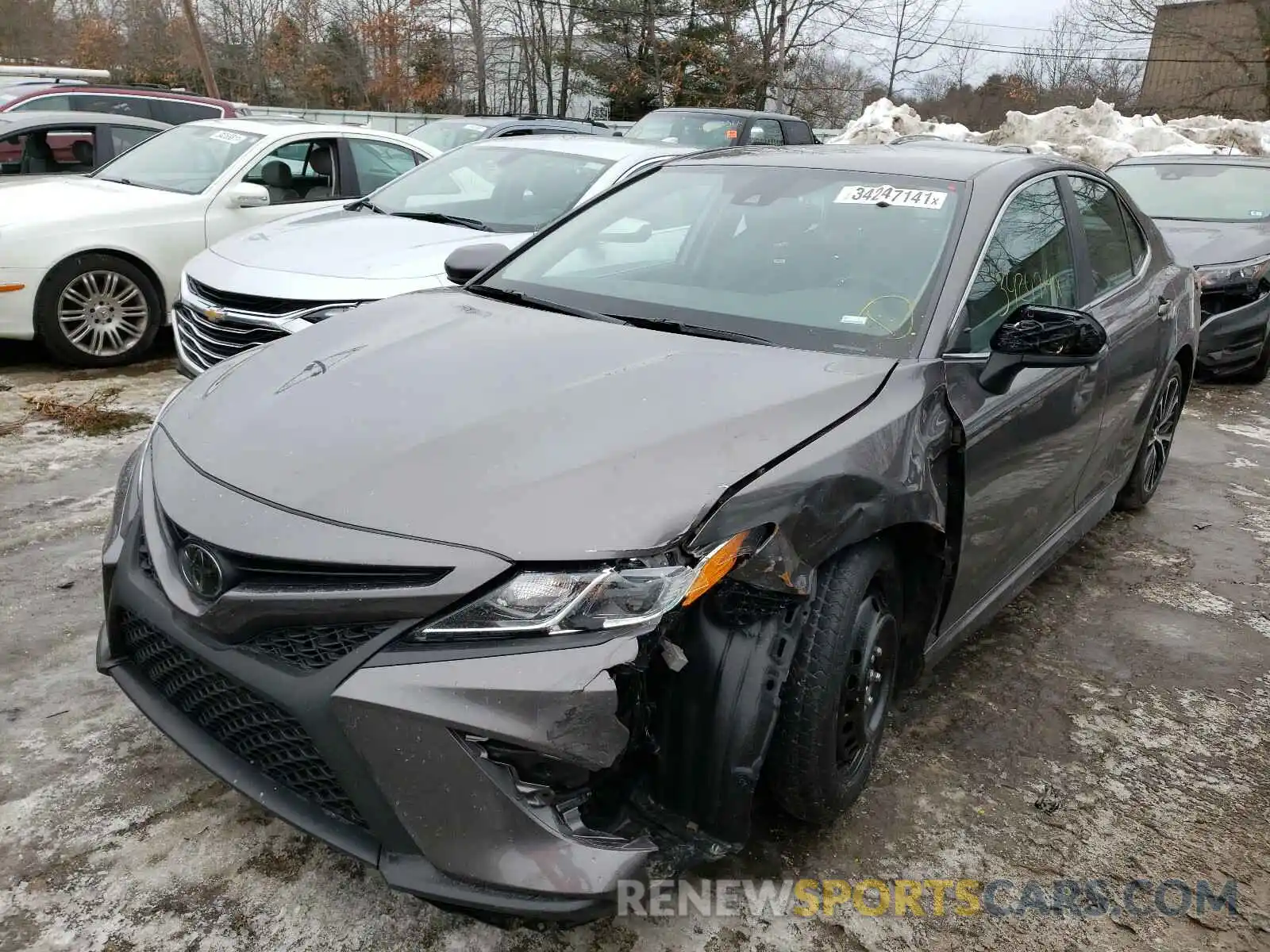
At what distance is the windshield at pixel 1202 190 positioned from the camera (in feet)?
27.5

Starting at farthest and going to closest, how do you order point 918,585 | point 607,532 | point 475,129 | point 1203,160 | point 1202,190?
point 475,129, point 1203,160, point 1202,190, point 918,585, point 607,532

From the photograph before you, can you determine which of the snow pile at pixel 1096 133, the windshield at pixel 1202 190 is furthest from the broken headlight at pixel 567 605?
the snow pile at pixel 1096 133

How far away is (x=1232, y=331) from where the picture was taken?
754 cm

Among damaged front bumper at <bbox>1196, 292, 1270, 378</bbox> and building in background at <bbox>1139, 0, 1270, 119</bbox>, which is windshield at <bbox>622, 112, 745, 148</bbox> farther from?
building in background at <bbox>1139, 0, 1270, 119</bbox>

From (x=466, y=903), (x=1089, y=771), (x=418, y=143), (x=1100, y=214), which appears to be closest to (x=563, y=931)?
(x=466, y=903)

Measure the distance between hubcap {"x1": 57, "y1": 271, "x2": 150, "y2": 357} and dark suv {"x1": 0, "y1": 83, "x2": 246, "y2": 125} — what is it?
13.7 feet

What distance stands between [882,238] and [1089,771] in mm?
1653

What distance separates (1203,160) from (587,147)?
6.09m

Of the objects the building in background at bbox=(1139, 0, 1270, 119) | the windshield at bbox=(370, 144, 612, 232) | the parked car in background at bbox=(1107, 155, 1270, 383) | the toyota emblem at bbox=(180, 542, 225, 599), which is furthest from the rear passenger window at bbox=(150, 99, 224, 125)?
the building in background at bbox=(1139, 0, 1270, 119)

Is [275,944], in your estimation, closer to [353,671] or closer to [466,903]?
[466,903]

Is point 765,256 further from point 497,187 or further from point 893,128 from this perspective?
point 893,128

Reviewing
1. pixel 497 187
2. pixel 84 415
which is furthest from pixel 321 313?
pixel 497 187

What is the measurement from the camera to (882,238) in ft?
9.61

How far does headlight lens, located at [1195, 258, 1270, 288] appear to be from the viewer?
7.34 metres
